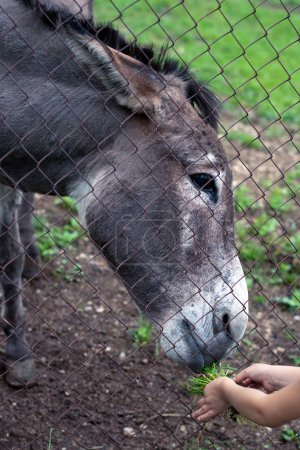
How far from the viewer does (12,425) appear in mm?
3639

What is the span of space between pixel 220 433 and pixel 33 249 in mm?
2018

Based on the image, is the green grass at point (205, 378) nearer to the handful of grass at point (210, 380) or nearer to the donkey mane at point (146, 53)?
the handful of grass at point (210, 380)

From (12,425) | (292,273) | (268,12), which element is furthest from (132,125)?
(268,12)

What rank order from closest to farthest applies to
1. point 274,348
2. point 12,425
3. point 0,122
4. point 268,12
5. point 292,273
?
point 0,122, point 12,425, point 274,348, point 292,273, point 268,12

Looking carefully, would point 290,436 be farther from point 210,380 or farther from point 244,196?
point 244,196

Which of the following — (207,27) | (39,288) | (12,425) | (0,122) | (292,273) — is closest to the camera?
(0,122)

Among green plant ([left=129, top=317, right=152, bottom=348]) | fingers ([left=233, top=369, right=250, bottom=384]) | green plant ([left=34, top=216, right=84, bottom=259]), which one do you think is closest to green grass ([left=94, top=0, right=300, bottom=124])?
green plant ([left=34, top=216, right=84, bottom=259])

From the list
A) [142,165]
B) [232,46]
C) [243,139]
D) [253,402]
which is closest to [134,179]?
[142,165]

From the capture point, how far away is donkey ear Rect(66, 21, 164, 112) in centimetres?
319

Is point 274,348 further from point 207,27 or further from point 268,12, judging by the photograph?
point 268,12

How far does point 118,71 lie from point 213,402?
1517 millimetres

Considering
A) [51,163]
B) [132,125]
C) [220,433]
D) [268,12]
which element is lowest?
[268,12]

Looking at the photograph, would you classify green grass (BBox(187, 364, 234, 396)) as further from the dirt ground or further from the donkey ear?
the donkey ear

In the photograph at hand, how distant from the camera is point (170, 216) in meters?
3.38
